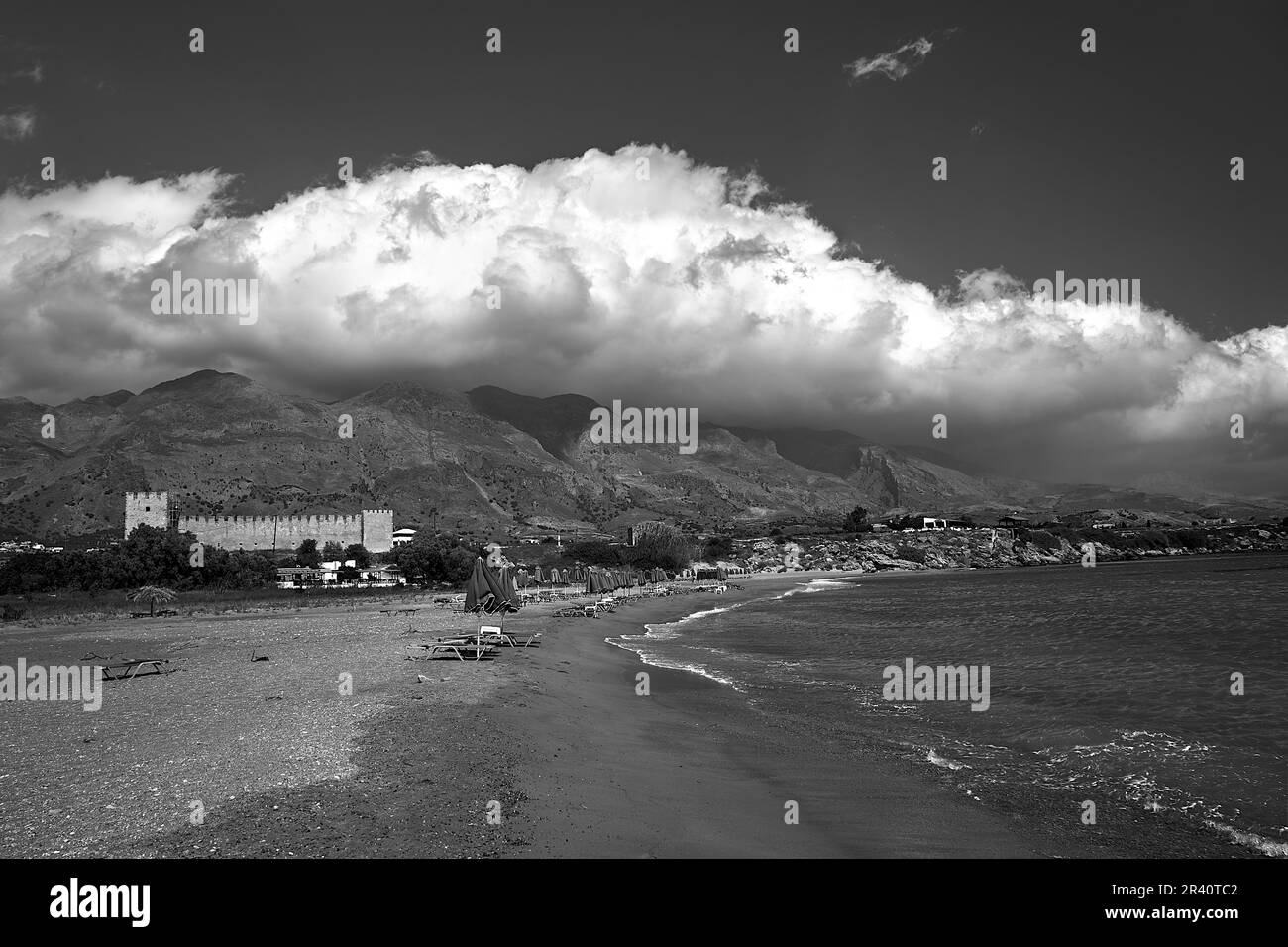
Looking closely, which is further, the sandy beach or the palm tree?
the palm tree

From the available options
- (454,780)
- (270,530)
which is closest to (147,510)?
(270,530)

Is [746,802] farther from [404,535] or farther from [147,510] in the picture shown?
[404,535]

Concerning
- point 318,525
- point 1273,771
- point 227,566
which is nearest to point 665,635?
point 1273,771

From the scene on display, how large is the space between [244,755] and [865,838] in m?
8.85

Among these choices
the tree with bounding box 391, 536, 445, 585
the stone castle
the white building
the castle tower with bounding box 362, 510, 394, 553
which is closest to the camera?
the tree with bounding box 391, 536, 445, 585

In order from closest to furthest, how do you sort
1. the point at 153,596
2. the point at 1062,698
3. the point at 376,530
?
the point at 1062,698, the point at 153,596, the point at 376,530

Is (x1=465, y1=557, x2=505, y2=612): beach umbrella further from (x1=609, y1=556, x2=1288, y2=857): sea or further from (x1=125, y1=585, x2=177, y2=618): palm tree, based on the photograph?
(x1=125, y1=585, x2=177, y2=618): palm tree

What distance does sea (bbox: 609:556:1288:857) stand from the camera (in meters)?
12.6

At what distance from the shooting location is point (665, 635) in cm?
4038

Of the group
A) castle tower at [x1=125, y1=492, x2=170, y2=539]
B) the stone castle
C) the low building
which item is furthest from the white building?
the low building

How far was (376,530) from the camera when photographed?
149 metres

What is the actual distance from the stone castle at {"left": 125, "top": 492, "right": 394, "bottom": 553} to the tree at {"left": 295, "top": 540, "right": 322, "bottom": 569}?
5425mm

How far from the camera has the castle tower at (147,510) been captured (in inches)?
5172

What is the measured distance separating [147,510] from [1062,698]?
149216 mm
